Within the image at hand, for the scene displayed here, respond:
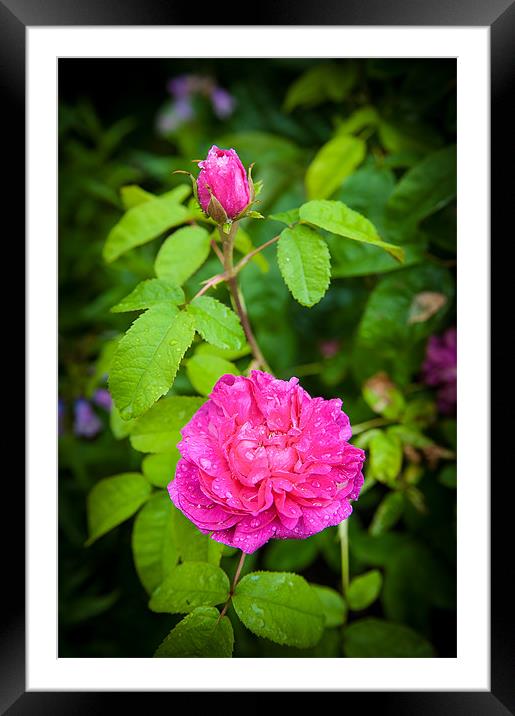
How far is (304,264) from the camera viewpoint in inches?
22.6

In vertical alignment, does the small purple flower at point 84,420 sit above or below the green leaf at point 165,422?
below

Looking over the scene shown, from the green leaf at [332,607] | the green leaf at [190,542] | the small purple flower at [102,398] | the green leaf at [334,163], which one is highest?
the green leaf at [334,163]

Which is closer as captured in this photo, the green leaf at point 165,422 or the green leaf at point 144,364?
the green leaf at point 144,364

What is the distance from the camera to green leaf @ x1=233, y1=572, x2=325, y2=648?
58cm

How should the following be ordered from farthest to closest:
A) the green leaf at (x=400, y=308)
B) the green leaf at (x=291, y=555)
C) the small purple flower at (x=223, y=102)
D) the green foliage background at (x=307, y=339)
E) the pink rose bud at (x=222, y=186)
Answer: the small purple flower at (x=223, y=102), the green leaf at (x=291, y=555), the green leaf at (x=400, y=308), the green foliage background at (x=307, y=339), the pink rose bud at (x=222, y=186)

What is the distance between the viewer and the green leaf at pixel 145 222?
28.4 inches

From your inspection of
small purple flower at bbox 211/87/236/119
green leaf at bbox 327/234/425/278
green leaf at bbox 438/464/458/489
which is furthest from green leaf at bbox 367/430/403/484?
small purple flower at bbox 211/87/236/119

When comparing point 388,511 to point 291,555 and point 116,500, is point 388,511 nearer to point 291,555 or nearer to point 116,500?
point 291,555

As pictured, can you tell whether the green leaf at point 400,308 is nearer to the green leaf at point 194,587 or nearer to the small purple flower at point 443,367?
the small purple flower at point 443,367

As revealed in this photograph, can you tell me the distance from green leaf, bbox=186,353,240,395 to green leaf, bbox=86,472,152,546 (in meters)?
0.13

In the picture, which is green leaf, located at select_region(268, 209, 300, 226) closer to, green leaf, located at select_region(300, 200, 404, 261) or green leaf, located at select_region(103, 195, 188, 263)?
green leaf, located at select_region(300, 200, 404, 261)

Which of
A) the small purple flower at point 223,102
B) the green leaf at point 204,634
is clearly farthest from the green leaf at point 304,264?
the small purple flower at point 223,102

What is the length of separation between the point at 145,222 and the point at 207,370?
20cm
